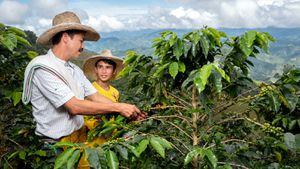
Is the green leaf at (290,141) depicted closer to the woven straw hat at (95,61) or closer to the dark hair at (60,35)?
the dark hair at (60,35)

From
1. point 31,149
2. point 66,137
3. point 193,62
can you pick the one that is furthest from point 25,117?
point 193,62

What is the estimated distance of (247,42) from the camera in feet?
9.48

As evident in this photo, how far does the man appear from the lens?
338 centimetres

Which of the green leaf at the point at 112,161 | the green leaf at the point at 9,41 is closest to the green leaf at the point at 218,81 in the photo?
the green leaf at the point at 112,161

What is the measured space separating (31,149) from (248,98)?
97.3 inches

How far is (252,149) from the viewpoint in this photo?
136 inches

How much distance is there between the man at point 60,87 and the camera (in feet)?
11.1

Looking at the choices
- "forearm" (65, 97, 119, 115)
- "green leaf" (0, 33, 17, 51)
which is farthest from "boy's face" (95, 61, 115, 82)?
"forearm" (65, 97, 119, 115)

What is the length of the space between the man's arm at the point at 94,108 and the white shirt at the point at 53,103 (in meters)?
0.08

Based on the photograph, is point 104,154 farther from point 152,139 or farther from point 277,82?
point 277,82

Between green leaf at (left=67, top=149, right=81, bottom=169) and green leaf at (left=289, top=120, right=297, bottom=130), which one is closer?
green leaf at (left=67, top=149, right=81, bottom=169)

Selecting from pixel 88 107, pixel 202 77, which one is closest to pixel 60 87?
pixel 88 107

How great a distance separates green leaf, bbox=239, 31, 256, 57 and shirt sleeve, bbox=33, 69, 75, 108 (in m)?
1.61

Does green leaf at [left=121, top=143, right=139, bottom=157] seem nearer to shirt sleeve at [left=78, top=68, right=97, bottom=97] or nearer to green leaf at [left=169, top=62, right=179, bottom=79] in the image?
green leaf at [left=169, top=62, right=179, bottom=79]
